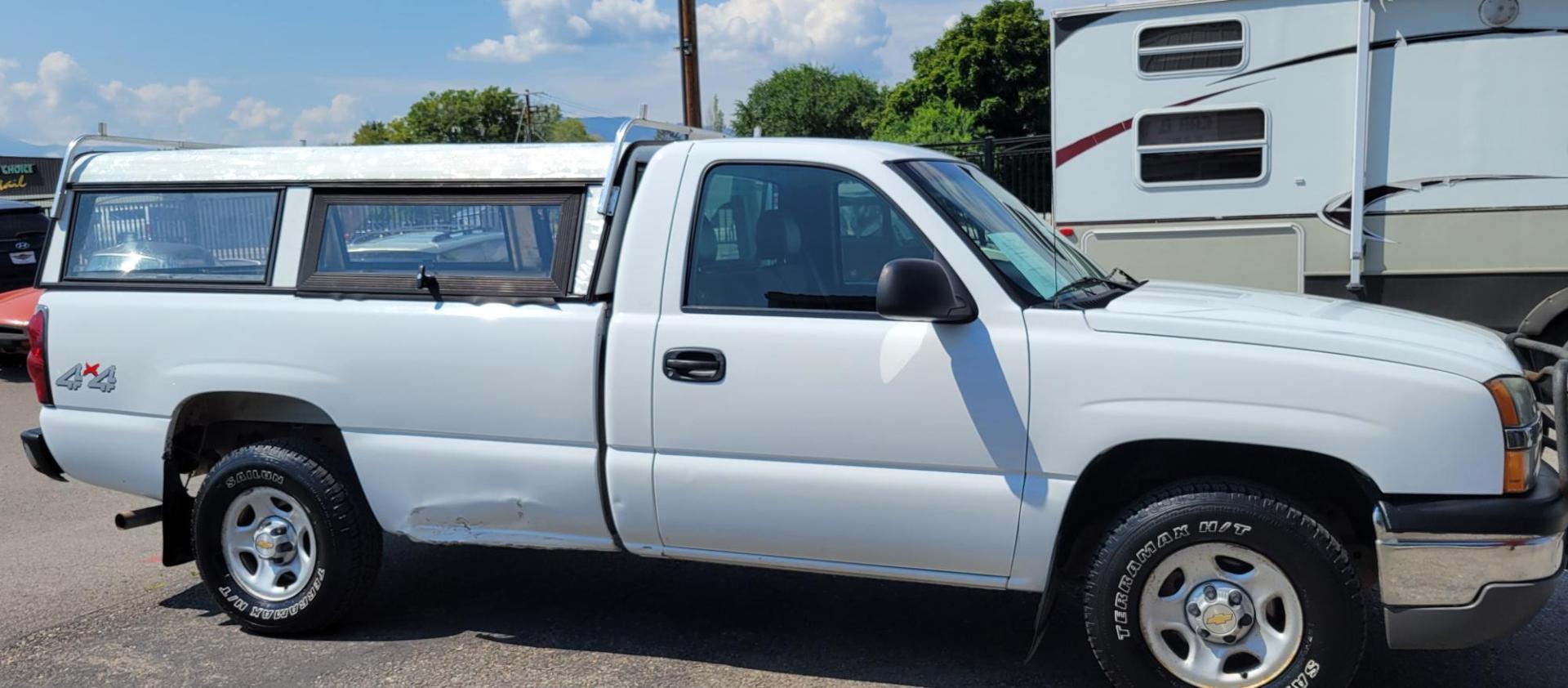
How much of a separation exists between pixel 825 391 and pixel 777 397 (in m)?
0.16

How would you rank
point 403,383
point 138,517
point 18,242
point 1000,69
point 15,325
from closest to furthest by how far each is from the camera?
point 403,383 < point 138,517 < point 15,325 < point 18,242 < point 1000,69

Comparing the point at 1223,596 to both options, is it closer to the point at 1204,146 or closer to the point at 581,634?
the point at 581,634

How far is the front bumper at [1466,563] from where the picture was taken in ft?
11.3

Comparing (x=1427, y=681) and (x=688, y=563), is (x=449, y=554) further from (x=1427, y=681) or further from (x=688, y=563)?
(x=1427, y=681)

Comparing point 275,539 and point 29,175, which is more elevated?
point 29,175

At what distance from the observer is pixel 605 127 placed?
4.65 metres

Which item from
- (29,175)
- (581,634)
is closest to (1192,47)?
(581,634)

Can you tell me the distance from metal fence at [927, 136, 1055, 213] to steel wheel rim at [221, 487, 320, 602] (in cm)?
1207

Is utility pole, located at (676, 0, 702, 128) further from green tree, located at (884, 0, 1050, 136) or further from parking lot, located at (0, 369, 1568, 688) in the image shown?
green tree, located at (884, 0, 1050, 136)

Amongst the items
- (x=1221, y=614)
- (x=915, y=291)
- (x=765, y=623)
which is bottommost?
(x=765, y=623)

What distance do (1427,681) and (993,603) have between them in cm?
157

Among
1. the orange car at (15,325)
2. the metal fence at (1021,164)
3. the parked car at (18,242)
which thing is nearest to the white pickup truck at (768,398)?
the orange car at (15,325)

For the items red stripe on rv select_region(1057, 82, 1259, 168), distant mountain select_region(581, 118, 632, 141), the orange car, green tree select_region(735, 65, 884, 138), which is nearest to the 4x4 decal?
distant mountain select_region(581, 118, 632, 141)

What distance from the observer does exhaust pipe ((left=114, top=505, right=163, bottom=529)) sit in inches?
197
